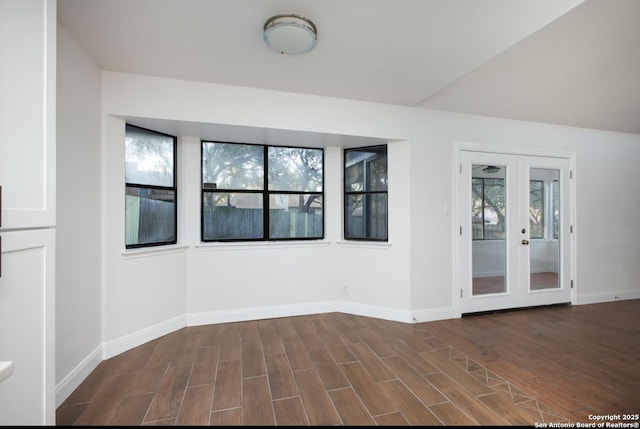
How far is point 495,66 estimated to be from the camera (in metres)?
2.61

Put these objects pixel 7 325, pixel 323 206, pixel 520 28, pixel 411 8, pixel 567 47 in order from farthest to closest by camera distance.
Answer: pixel 323 206
pixel 567 47
pixel 520 28
pixel 411 8
pixel 7 325

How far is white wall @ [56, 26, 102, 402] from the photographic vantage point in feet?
6.16

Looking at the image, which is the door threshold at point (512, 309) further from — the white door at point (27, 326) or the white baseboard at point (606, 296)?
the white door at point (27, 326)

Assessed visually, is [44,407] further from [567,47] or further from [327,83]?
[567,47]

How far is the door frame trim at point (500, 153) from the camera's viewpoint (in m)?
3.39

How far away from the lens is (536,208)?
379 centimetres

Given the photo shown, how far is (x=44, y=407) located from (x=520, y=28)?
3476mm

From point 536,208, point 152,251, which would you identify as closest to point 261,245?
point 152,251

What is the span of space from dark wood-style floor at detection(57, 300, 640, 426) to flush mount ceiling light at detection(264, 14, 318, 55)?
246 cm

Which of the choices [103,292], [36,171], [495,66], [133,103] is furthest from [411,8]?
[103,292]

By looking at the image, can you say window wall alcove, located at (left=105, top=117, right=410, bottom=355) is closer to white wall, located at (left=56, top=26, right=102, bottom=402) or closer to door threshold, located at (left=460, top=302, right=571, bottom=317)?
white wall, located at (left=56, top=26, right=102, bottom=402)

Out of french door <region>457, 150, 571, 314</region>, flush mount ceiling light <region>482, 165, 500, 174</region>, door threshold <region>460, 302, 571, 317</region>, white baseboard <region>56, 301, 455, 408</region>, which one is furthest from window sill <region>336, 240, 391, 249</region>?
flush mount ceiling light <region>482, 165, 500, 174</region>

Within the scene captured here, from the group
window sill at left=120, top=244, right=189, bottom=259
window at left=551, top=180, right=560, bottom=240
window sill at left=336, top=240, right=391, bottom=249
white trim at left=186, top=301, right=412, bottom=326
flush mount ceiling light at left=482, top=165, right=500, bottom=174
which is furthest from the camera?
window at left=551, top=180, right=560, bottom=240

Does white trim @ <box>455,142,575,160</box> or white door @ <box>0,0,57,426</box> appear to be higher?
white trim @ <box>455,142,575,160</box>
